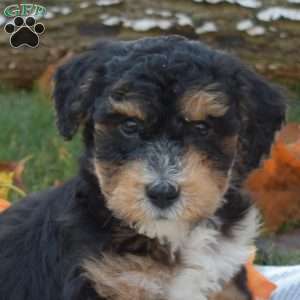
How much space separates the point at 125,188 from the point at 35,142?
14.2ft

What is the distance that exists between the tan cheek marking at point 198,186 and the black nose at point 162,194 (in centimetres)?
6

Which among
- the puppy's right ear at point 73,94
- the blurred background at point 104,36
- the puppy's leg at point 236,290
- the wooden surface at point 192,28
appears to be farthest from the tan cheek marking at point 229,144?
the wooden surface at point 192,28

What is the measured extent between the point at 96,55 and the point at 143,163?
2.43ft

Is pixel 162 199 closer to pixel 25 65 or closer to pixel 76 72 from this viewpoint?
pixel 76 72

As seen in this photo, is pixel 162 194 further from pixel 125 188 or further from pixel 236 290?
pixel 236 290

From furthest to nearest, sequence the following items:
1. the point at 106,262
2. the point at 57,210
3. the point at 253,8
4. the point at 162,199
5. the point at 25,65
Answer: the point at 25,65
the point at 253,8
the point at 57,210
the point at 106,262
the point at 162,199

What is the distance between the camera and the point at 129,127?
400 centimetres

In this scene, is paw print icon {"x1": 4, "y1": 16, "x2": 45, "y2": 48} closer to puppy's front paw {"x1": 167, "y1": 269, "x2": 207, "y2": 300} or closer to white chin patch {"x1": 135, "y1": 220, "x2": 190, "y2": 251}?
white chin patch {"x1": 135, "y1": 220, "x2": 190, "y2": 251}

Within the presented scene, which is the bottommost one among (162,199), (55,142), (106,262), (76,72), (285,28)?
(55,142)

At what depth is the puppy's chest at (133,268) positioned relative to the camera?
4.09 meters

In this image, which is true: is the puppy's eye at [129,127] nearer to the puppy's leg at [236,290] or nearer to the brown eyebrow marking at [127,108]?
the brown eyebrow marking at [127,108]

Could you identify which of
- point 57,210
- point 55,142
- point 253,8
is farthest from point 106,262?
point 253,8

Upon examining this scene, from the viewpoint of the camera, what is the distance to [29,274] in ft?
14.5

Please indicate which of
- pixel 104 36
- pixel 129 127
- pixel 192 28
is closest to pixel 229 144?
pixel 129 127
